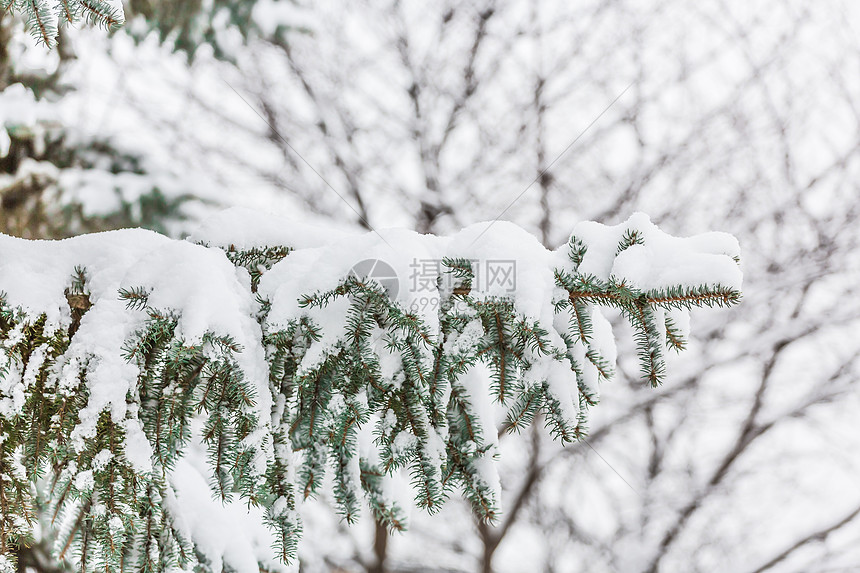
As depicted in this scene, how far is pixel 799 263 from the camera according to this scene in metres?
6.78

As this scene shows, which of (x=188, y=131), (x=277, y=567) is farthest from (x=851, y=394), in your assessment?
(x=188, y=131)

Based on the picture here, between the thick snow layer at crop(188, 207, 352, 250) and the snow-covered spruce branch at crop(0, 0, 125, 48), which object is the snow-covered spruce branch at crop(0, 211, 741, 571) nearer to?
the thick snow layer at crop(188, 207, 352, 250)

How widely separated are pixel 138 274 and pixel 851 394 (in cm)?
751

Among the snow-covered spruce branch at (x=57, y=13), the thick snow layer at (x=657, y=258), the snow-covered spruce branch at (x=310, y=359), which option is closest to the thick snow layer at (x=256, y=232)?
the snow-covered spruce branch at (x=310, y=359)

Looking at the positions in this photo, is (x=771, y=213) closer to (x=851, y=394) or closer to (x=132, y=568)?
(x=851, y=394)

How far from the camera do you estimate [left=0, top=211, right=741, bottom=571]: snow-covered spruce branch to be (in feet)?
4.02

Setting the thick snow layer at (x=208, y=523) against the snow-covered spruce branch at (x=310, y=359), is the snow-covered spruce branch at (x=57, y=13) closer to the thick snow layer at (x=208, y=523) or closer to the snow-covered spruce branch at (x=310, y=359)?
the snow-covered spruce branch at (x=310, y=359)

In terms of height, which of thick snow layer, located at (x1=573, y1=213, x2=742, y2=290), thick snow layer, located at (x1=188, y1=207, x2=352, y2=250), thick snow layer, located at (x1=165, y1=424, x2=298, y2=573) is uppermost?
thick snow layer, located at (x1=188, y1=207, x2=352, y2=250)

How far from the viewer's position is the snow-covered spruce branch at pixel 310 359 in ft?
4.02

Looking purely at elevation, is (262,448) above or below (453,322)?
below

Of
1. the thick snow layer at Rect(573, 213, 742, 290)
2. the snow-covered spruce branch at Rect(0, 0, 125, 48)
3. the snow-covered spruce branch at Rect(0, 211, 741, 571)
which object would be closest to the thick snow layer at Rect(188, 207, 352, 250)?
the snow-covered spruce branch at Rect(0, 211, 741, 571)

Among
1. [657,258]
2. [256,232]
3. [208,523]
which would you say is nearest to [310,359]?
[256,232]

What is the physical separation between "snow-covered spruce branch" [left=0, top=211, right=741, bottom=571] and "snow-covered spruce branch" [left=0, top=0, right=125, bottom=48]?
0.47 metres

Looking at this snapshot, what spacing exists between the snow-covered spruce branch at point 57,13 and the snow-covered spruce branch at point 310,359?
47cm
